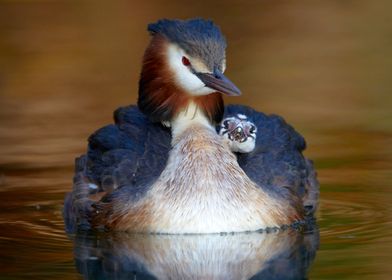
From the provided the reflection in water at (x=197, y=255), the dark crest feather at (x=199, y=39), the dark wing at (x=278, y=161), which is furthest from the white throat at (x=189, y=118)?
the reflection in water at (x=197, y=255)

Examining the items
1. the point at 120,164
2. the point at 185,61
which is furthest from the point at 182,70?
the point at 120,164

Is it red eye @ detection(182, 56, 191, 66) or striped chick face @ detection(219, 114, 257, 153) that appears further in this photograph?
striped chick face @ detection(219, 114, 257, 153)

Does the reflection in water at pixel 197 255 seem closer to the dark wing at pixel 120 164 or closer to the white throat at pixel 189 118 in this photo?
the dark wing at pixel 120 164

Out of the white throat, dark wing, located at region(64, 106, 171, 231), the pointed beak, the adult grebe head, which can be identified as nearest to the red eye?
the adult grebe head

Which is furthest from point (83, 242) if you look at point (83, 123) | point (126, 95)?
point (126, 95)

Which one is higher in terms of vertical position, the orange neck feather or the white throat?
the orange neck feather

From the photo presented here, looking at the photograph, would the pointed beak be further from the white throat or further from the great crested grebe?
the white throat
